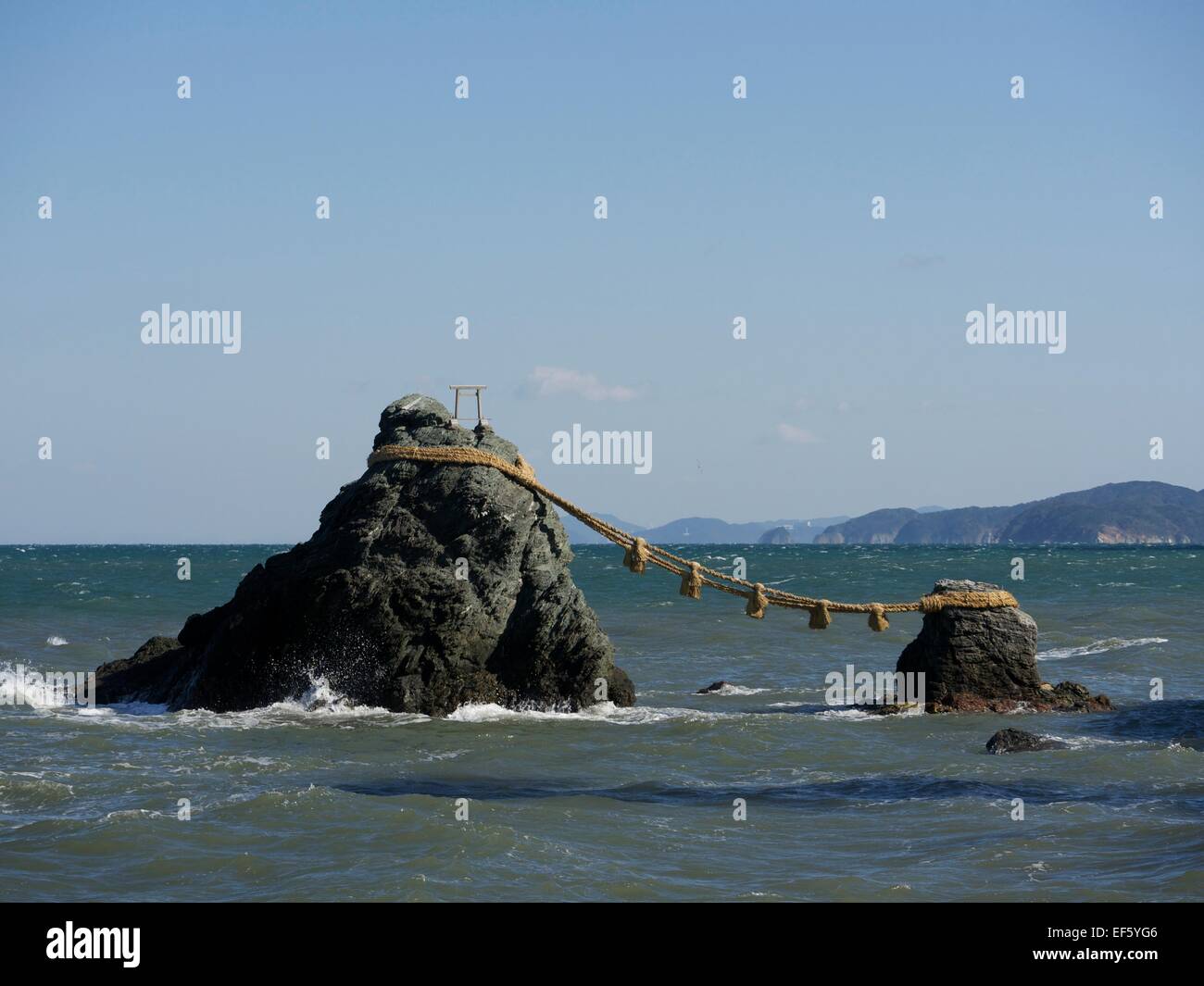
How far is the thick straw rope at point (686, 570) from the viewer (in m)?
17.1

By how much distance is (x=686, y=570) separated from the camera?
1755 cm

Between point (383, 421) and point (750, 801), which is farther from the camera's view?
point (383, 421)

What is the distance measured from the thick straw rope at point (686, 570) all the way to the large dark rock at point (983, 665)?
0.19 meters

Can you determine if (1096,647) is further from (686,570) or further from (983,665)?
(686,570)

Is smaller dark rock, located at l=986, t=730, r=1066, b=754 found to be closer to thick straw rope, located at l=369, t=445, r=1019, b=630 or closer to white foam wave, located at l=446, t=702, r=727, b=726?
thick straw rope, located at l=369, t=445, r=1019, b=630

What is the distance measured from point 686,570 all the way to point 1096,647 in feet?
47.2

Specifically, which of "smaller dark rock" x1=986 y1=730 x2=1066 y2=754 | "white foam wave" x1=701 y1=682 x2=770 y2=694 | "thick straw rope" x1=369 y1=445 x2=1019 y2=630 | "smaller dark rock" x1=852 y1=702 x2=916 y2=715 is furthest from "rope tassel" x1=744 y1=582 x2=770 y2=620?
"white foam wave" x1=701 y1=682 x2=770 y2=694

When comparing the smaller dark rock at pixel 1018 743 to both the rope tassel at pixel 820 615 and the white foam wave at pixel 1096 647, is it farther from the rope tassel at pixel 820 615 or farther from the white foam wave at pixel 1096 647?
the white foam wave at pixel 1096 647

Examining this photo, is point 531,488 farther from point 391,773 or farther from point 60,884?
point 60,884

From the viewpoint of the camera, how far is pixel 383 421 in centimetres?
2002

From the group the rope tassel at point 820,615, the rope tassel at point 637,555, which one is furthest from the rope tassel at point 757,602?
the rope tassel at point 637,555
